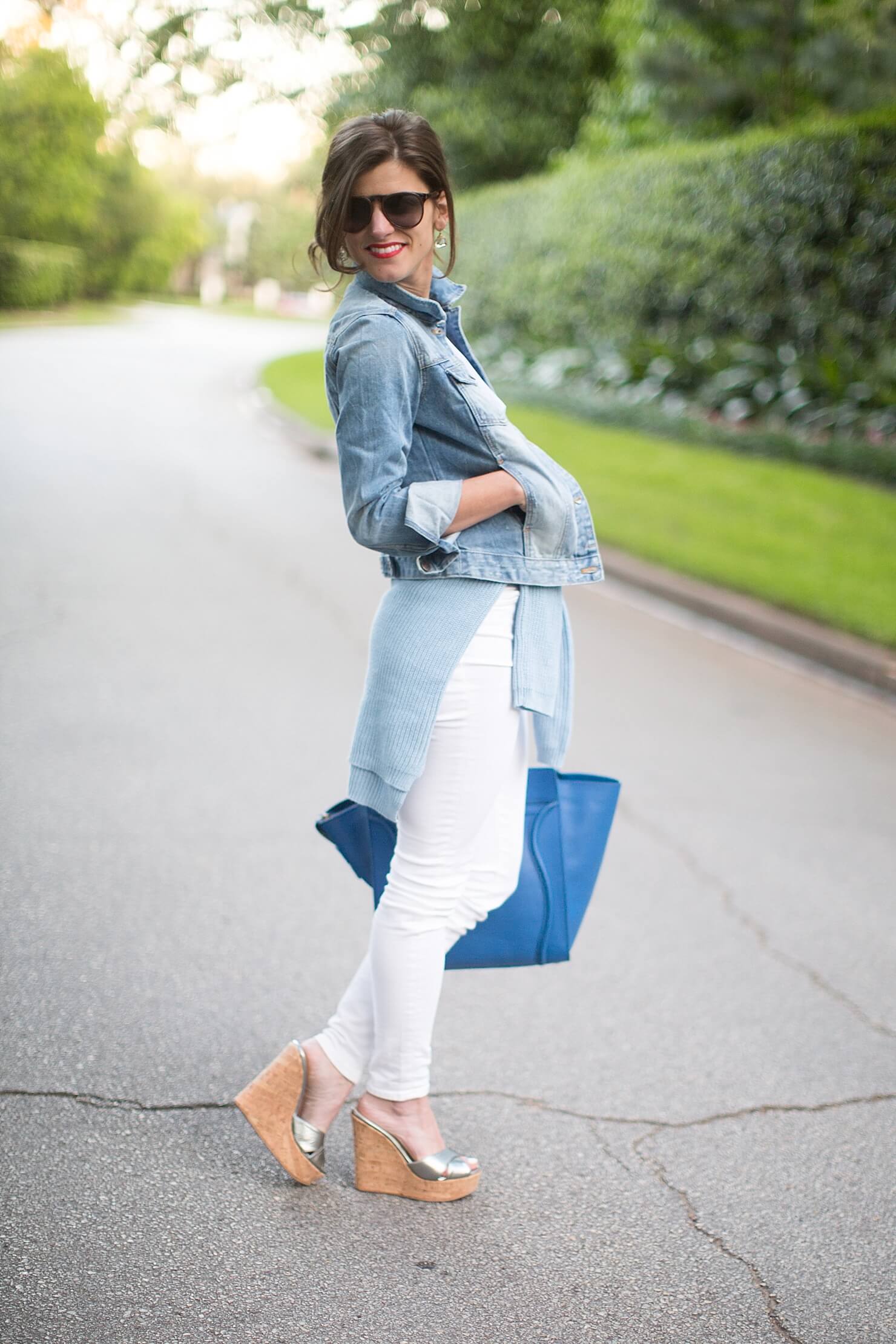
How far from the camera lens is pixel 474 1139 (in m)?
2.63

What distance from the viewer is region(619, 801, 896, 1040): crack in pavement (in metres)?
3.34

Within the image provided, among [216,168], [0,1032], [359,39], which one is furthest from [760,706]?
[216,168]

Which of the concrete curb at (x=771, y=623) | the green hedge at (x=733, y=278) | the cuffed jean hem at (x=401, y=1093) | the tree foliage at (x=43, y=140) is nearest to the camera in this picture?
the cuffed jean hem at (x=401, y=1093)

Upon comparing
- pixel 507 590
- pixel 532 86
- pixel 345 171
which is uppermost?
pixel 532 86

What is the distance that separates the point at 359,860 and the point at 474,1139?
733mm

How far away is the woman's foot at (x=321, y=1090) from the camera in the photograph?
7.84ft

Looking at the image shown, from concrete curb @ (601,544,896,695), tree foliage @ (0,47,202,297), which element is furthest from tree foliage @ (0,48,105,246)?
concrete curb @ (601,544,896,695)

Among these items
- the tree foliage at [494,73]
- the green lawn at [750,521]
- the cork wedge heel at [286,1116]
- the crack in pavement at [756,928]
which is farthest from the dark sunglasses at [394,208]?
the tree foliage at [494,73]

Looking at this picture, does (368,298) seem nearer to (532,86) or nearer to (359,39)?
(532,86)

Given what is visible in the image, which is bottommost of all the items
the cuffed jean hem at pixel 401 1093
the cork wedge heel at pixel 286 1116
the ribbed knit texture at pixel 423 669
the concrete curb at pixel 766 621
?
the cork wedge heel at pixel 286 1116

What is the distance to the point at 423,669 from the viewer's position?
6.99 feet

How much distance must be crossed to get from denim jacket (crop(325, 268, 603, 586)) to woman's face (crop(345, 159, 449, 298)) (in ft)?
0.10

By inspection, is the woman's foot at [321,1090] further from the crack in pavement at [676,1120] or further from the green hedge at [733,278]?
the green hedge at [733,278]

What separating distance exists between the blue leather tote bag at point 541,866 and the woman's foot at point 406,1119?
0.28 metres
